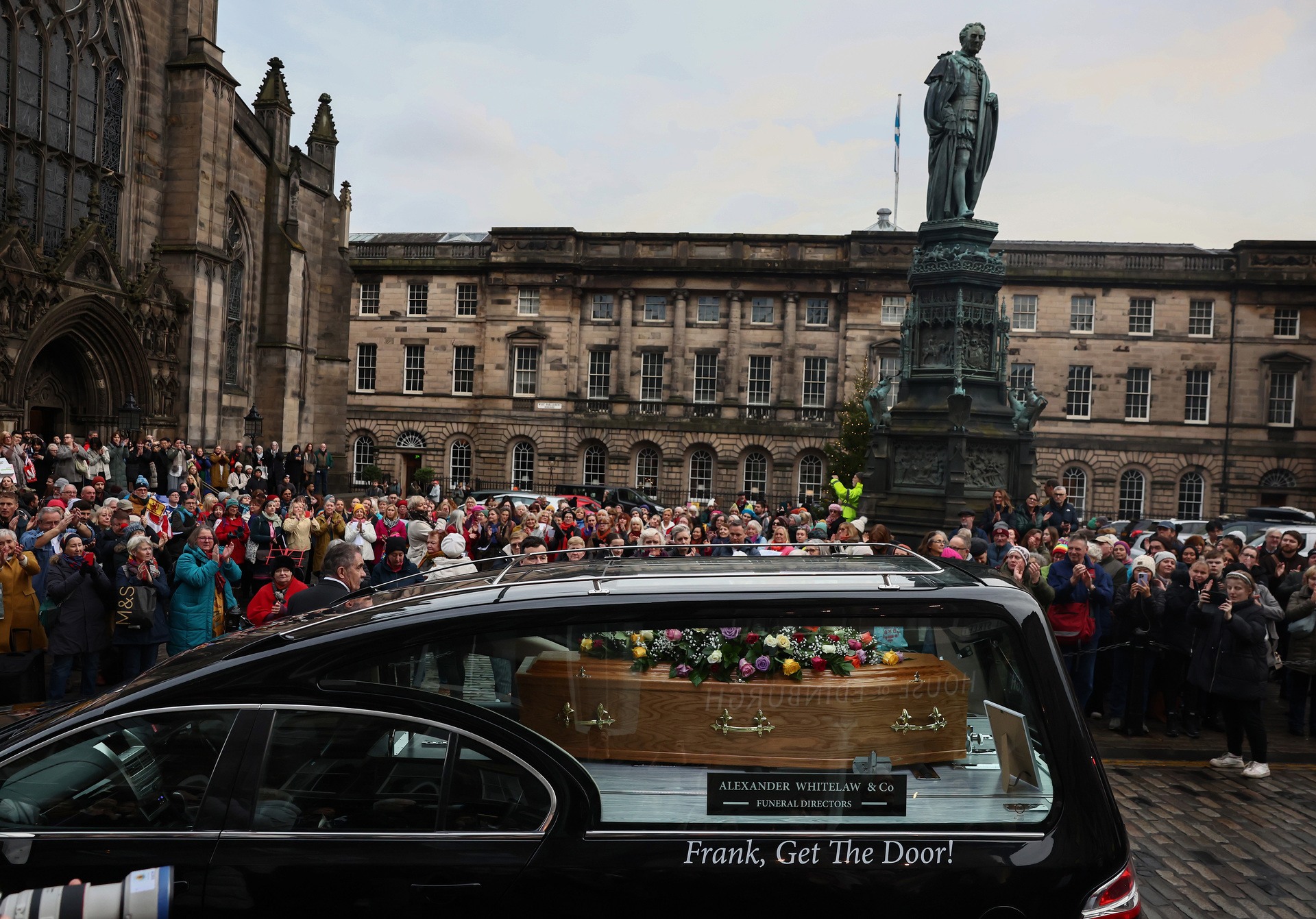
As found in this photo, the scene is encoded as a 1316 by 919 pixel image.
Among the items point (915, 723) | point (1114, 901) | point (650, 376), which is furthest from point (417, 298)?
point (1114, 901)

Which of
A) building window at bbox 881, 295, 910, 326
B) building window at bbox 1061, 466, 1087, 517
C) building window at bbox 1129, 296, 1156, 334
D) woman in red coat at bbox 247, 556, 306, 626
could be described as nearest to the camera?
woman in red coat at bbox 247, 556, 306, 626

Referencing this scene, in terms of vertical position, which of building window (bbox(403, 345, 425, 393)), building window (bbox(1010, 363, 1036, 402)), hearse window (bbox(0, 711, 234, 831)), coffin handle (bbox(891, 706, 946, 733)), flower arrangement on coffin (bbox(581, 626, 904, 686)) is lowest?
hearse window (bbox(0, 711, 234, 831))

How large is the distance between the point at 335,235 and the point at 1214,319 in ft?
126

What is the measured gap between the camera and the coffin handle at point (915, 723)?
10.5 feet

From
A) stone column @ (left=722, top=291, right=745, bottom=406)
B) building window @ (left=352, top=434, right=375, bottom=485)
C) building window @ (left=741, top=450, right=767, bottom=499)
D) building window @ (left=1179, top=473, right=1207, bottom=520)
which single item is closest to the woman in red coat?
building window @ (left=741, top=450, right=767, bottom=499)

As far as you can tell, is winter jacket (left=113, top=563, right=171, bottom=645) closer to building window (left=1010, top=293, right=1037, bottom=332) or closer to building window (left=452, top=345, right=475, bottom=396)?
building window (left=452, top=345, right=475, bottom=396)

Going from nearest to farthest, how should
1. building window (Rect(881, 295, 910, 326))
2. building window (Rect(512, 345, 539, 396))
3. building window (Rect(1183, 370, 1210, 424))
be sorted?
building window (Rect(1183, 370, 1210, 424))
building window (Rect(881, 295, 910, 326))
building window (Rect(512, 345, 539, 396))

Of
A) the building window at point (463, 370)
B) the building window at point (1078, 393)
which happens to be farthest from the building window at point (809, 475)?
the building window at point (463, 370)

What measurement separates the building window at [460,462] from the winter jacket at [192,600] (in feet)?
136

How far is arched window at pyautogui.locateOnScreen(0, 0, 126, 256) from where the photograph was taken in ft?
70.8

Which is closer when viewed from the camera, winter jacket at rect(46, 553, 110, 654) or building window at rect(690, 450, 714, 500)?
winter jacket at rect(46, 553, 110, 654)

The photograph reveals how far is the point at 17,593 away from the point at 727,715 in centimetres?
747

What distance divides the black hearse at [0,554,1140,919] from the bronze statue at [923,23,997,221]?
557 inches

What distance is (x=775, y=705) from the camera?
3174 millimetres
